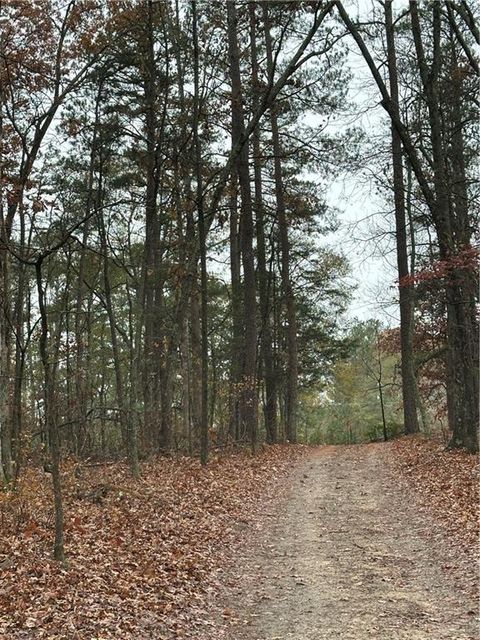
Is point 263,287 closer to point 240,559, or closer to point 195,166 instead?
point 195,166

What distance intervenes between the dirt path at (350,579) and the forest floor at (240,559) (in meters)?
0.02

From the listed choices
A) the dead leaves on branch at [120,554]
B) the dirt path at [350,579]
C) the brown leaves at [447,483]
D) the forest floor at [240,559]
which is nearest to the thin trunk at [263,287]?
the brown leaves at [447,483]

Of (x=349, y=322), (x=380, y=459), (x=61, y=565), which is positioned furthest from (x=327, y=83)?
(x=349, y=322)

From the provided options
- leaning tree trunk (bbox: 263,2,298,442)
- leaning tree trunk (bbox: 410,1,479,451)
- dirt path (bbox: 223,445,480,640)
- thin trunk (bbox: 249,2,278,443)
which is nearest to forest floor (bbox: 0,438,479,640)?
dirt path (bbox: 223,445,480,640)

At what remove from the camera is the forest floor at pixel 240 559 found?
19.6 feet

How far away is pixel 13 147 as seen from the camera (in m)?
14.0

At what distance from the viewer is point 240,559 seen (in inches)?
332

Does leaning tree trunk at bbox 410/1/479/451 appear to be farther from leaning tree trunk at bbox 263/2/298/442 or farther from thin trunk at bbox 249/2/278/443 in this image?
leaning tree trunk at bbox 263/2/298/442

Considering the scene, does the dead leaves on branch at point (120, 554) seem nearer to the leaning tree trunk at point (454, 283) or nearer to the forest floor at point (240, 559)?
the forest floor at point (240, 559)

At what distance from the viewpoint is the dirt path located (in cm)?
601

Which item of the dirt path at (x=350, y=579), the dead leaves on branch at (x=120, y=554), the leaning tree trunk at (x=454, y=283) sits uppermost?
the leaning tree trunk at (x=454, y=283)

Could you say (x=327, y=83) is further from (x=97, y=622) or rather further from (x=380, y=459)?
(x=97, y=622)

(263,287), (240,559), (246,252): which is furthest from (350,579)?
(263,287)

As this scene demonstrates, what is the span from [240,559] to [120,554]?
1567 mm
